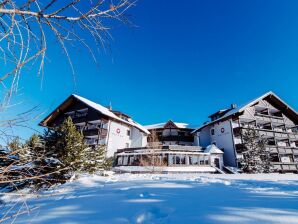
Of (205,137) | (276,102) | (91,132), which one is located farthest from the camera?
(205,137)

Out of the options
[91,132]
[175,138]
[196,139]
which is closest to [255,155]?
[196,139]

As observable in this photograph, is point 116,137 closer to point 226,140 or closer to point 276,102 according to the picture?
point 226,140

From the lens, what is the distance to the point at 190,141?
123 ft

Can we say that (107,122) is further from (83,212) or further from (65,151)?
(83,212)

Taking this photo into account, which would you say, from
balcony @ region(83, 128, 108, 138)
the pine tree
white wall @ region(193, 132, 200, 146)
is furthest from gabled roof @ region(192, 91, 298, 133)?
balcony @ region(83, 128, 108, 138)

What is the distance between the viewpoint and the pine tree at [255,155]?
2447 cm

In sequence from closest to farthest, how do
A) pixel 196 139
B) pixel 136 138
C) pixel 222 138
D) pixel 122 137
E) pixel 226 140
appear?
pixel 226 140
pixel 222 138
pixel 122 137
pixel 136 138
pixel 196 139

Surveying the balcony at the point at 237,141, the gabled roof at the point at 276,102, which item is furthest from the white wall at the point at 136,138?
the balcony at the point at 237,141

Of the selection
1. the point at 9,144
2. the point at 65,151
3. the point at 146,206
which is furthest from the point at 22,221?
the point at 65,151

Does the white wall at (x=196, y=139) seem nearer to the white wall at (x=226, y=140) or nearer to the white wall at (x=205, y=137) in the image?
the white wall at (x=205, y=137)

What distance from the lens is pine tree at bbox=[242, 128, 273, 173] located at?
24.5 m

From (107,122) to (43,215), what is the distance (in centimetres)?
2539

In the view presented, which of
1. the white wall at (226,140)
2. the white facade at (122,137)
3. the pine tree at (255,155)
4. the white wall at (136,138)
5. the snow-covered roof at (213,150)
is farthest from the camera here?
the white wall at (136,138)

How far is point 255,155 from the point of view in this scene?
2492cm
